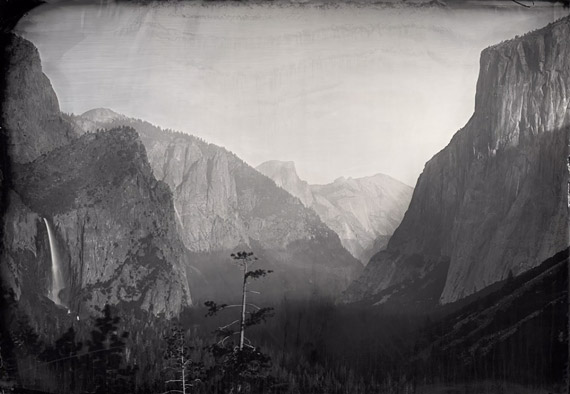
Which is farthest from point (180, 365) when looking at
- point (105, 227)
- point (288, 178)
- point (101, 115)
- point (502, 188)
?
point (502, 188)

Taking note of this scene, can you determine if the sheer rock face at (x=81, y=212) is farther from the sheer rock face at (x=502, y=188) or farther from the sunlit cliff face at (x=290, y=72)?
the sheer rock face at (x=502, y=188)

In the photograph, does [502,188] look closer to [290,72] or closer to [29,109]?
[290,72]

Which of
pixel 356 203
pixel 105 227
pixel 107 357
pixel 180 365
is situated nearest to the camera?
pixel 180 365

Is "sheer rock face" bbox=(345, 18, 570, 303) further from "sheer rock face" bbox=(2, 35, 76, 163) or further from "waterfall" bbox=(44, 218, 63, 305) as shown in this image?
"sheer rock face" bbox=(2, 35, 76, 163)

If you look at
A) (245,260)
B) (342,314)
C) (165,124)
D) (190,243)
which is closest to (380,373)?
(342,314)

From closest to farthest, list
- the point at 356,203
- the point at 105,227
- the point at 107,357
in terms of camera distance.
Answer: the point at 107,357, the point at 105,227, the point at 356,203

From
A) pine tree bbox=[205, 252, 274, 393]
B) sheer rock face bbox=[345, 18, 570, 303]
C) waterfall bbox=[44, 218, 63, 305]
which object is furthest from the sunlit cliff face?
waterfall bbox=[44, 218, 63, 305]

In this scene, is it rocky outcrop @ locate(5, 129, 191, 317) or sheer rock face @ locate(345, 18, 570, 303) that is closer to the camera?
sheer rock face @ locate(345, 18, 570, 303)
